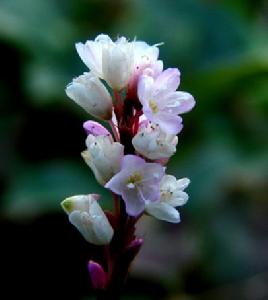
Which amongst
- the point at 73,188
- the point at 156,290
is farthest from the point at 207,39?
the point at 156,290

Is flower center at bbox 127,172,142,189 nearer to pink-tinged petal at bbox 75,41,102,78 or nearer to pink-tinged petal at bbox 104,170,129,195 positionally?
pink-tinged petal at bbox 104,170,129,195

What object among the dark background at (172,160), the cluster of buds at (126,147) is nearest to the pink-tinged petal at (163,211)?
the cluster of buds at (126,147)

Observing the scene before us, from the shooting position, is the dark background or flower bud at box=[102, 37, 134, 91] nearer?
flower bud at box=[102, 37, 134, 91]

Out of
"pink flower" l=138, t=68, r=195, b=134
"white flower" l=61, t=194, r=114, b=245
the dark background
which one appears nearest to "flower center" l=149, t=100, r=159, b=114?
"pink flower" l=138, t=68, r=195, b=134

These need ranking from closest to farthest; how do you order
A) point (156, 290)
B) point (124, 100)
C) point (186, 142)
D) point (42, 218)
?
point (124, 100)
point (156, 290)
point (42, 218)
point (186, 142)

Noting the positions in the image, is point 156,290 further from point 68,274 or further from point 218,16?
point 218,16

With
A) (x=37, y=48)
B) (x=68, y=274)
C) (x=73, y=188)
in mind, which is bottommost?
(x=68, y=274)

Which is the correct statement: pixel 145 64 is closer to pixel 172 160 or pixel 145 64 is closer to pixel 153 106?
pixel 153 106

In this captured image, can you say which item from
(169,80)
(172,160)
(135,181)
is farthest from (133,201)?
(172,160)
